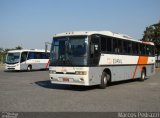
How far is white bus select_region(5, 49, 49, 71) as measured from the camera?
34.2 m

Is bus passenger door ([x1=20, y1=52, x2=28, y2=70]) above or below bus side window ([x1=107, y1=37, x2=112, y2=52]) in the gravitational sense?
below

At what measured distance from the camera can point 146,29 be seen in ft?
186

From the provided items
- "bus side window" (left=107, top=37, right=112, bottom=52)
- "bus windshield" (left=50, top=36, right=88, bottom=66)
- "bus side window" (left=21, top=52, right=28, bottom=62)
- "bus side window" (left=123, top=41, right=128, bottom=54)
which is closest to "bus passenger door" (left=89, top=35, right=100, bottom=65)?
"bus windshield" (left=50, top=36, right=88, bottom=66)

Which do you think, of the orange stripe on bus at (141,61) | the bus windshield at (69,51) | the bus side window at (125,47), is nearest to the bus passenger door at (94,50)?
the bus windshield at (69,51)

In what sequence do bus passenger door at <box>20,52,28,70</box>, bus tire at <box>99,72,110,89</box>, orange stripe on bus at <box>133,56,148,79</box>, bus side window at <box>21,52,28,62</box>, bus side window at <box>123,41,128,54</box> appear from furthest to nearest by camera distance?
bus side window at <box>21,52,28,62</box> → bus passenger door at <box>20,52,28,70</box> → orange stripe on bus at <box>133,56,148,79</box> → bus side window at <box>123,41,128,54</box> → bus tire at <box>99,72,110,89</box>

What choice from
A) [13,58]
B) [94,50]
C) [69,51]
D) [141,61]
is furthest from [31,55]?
[94,50]

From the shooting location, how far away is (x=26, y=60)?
3534 centimetres

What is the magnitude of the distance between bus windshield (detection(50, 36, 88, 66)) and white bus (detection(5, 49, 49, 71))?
19621 mm

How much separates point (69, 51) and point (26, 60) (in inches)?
849

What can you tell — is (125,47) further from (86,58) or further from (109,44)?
(86,58)

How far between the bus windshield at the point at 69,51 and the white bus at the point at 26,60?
19.6 m

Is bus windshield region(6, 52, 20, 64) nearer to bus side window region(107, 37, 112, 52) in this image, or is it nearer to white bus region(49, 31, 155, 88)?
white bus region(49, 31, 155, 88)

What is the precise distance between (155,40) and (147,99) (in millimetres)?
41710

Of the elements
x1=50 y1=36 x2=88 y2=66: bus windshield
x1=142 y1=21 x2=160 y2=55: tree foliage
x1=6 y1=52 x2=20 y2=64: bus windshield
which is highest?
x1=142 y1=21 x2=160 y2=55: tree foliage
